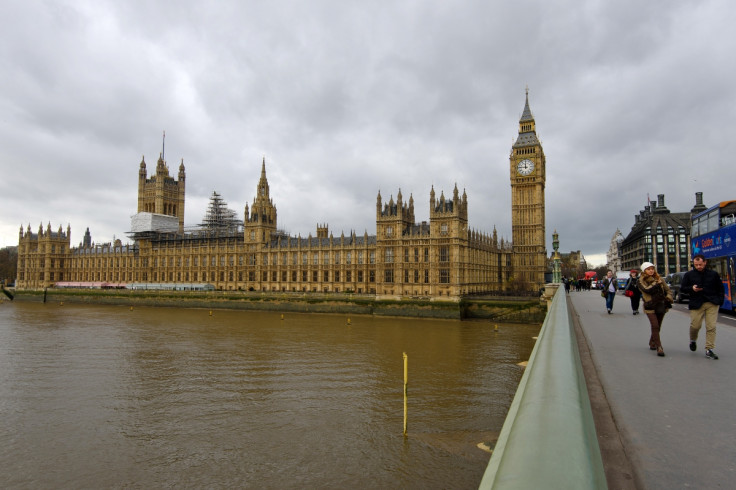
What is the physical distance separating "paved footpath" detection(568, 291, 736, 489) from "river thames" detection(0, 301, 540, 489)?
A: 4.42m

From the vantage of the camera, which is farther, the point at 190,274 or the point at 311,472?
the point at 190,274

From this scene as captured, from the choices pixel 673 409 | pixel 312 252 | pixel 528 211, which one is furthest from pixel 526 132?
pixel 673 409

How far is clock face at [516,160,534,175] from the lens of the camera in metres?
72.8

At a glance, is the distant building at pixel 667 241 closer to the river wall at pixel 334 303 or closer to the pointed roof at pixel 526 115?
the pointed roof at pixel 526 115

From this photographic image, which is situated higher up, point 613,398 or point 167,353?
point 613,398

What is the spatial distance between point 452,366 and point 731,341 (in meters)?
14.6

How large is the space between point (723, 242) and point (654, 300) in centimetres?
1549

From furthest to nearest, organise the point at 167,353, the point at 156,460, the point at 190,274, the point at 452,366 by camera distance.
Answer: the point at 190,274
the point at 167,353
the point at 452,366
the point at 156,460

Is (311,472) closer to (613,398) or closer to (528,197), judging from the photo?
(613,398)

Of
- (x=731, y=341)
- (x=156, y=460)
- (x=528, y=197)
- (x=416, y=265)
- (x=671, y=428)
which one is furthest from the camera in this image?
(x=528, y=197)

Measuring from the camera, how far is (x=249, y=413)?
53.4 ft

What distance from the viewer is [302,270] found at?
74.2 m

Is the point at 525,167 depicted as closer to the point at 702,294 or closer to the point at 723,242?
the point at 723,242

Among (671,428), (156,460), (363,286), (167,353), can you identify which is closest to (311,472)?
(156,460)
